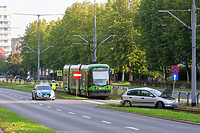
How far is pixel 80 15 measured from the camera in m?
86.1

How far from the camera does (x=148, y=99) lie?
28812mm

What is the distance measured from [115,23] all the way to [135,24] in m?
8.29

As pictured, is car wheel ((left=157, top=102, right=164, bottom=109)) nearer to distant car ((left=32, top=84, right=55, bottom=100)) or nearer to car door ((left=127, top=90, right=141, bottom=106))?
car door ((left=127, top=90, right=141, bottom=106))

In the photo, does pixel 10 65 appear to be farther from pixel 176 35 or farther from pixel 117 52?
pixel 176 35

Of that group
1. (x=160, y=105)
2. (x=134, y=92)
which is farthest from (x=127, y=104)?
(x=160, y=105)

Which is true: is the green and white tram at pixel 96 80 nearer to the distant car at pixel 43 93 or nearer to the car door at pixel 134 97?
Result: the distant car at pixel 43 93

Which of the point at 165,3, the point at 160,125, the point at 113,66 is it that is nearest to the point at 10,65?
the point at 113,66

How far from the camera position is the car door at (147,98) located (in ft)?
93.8

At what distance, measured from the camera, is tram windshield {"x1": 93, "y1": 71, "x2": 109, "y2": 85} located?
136ft

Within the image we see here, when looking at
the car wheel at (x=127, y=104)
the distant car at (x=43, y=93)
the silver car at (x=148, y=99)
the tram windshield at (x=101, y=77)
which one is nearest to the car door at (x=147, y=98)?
the silver car at (x=148, y=99)

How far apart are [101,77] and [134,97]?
12350 millimetres

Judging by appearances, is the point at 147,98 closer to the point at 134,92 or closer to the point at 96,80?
the point at 134,92

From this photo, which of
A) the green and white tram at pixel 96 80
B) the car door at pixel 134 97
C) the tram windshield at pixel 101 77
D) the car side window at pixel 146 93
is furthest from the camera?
the tram windshield at pixel 101 77

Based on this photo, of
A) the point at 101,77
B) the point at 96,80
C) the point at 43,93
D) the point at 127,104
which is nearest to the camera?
the point at 127,104
